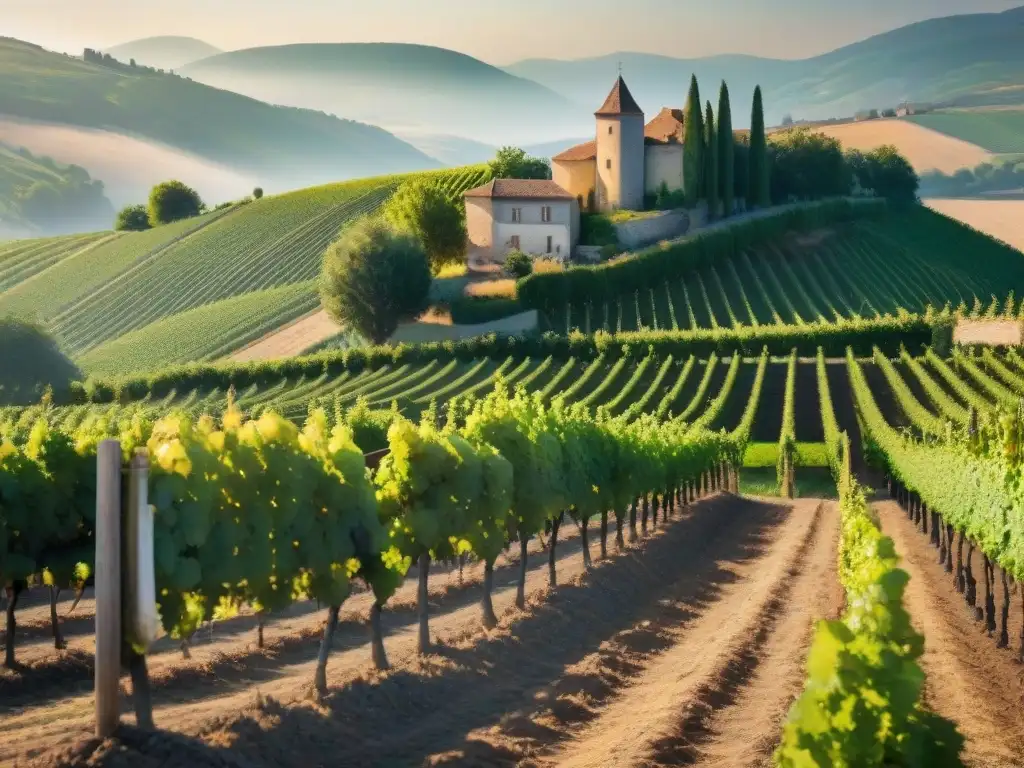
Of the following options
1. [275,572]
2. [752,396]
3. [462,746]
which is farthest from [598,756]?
[752,396]

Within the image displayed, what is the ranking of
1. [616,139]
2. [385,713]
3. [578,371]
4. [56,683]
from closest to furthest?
[385,713]
[56,683]
[578,371]
[616,139]

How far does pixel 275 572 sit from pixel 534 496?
854 cm

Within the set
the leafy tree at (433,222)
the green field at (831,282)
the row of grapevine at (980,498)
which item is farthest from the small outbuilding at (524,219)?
the row of grapevine at (980,498)

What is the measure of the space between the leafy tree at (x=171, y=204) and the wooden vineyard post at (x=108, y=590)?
392ft

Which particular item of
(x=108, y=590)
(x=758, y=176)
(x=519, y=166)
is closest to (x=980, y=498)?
(x=108, y=590)

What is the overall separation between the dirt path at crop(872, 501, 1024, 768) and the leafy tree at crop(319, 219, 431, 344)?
167 ft

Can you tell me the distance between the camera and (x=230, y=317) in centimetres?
8875

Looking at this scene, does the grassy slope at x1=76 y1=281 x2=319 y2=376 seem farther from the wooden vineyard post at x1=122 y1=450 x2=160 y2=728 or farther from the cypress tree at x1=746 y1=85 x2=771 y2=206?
the wooden vineyard post at x1=122 y1=450 x2=160 y2=728

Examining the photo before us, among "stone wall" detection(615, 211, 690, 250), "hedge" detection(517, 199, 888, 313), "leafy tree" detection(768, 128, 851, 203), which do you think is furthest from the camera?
"leafy tree" detection(768, 128, 851, 203)

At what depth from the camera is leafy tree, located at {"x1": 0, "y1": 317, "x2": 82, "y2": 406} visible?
69250mm

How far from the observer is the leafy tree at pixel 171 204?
131 m

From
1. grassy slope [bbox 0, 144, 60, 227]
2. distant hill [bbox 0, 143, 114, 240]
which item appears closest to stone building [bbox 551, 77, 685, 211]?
distant hill [bbox 0, 143, 114, 240]

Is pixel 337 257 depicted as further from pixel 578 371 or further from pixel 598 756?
pixel 598 756

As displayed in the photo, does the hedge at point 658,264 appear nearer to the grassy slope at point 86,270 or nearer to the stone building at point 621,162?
the stone building at point 621,162
